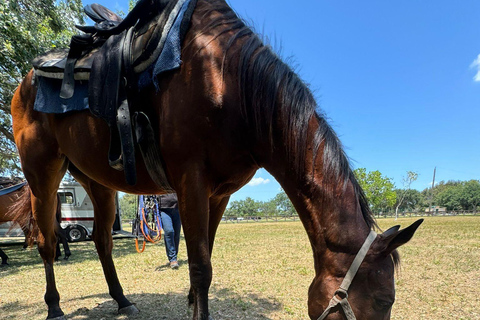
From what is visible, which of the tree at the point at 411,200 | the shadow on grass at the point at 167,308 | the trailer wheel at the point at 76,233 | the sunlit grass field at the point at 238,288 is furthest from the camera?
the tree at the point at 411,200

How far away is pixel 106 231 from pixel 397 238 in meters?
2.80

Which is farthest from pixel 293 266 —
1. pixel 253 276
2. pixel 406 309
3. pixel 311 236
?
pixel 311 236

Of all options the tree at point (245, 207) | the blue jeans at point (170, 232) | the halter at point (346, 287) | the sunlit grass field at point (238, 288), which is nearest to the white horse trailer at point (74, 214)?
the sunlit grass field at point (238, 288)

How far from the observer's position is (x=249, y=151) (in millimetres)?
1725

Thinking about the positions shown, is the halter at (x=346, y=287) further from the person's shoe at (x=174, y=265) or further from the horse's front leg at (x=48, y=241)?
the person's shoe at (x=174, y=265)

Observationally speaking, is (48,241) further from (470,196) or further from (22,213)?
(470,196)

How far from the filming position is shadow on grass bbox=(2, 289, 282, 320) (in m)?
2.93

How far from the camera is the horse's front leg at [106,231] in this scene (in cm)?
298

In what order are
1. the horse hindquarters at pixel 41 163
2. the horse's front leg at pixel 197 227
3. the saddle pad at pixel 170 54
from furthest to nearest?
the horse hindquarters at pixel 41 163, the saddle pad at pixel 170 54, the horse's front leg at pixel 197 227

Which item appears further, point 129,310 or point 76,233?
point 76,233

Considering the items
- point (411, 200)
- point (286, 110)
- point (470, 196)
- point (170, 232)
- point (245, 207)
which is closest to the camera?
point (286, 110)

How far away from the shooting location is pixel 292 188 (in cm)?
157

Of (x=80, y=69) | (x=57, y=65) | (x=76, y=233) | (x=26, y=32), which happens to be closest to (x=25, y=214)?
(x=26, y=32)

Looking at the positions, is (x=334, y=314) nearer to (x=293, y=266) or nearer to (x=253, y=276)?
(x=253, y=276)
